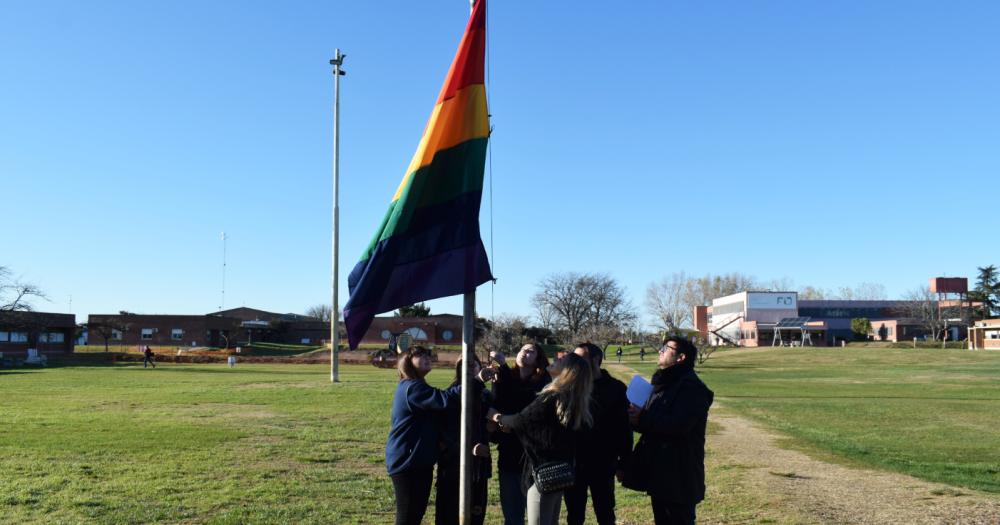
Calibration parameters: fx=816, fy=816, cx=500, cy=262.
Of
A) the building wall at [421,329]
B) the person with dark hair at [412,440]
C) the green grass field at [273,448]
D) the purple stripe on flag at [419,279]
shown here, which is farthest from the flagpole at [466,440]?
the building wall at [421,329]

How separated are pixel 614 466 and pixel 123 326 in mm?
87879

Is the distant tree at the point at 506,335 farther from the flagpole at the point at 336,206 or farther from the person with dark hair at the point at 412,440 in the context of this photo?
the person with dark hair at the point at 412,440

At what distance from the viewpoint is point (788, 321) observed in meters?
103

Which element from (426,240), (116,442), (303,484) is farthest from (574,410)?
(116,442)

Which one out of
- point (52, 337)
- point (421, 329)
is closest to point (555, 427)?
point (52, 337)

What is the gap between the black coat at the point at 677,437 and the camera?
562 centimetres

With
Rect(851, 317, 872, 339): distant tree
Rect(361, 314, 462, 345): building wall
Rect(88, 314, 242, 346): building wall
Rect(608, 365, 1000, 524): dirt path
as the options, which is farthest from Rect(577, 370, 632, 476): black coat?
Rect(851, 317, 872, 339): distant tree

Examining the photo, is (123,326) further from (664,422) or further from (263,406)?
(664,422)

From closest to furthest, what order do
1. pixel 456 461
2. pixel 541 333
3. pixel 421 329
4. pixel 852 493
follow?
pixel 456 461
pixel 852 493
pixel 421 329
pixel 541 333

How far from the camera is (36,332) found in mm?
65438

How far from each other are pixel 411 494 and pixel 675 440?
2.05 metres

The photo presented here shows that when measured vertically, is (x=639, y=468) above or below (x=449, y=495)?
above

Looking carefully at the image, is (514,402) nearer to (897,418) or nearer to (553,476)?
(553,476)

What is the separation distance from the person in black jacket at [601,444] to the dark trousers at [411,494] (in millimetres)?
1131
